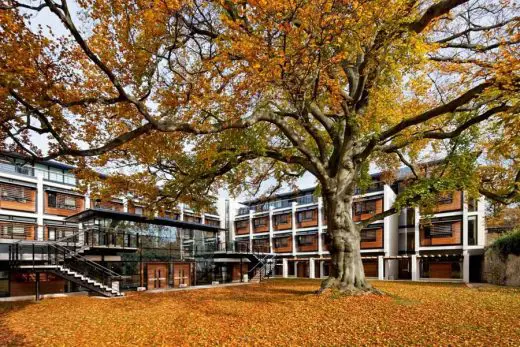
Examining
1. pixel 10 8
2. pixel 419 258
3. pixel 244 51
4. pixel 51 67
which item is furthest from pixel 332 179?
pixel 419 258

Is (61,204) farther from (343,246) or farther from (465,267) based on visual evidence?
(465,267)

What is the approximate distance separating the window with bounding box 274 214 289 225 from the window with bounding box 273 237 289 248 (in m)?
2.51

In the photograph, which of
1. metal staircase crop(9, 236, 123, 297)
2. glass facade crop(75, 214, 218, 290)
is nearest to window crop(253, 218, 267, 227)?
glass facade crop(75, 214, 218, 290)

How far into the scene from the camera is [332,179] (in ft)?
49.4

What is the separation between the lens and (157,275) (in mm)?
26453

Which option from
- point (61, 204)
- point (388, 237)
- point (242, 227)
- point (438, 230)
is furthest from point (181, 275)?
point (242, 227)

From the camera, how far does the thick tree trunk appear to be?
14266 mm

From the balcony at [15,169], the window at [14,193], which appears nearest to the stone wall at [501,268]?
the window at [14,193]

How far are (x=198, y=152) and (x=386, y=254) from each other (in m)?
32.8

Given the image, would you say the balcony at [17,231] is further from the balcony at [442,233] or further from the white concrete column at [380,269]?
the balcony at [442,233]

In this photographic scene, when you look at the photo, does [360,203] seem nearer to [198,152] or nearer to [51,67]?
[198,152]

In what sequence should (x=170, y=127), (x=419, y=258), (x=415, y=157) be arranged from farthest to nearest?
1. (x=419, y=258)
2. (x=415, y=157)
3. (x=170, y=127)

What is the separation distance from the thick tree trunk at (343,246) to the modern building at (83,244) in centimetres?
791

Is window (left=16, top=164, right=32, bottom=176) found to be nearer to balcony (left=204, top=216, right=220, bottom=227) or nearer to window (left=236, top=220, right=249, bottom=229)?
balcony (left=204, top=216, right=220, bottom=227)
